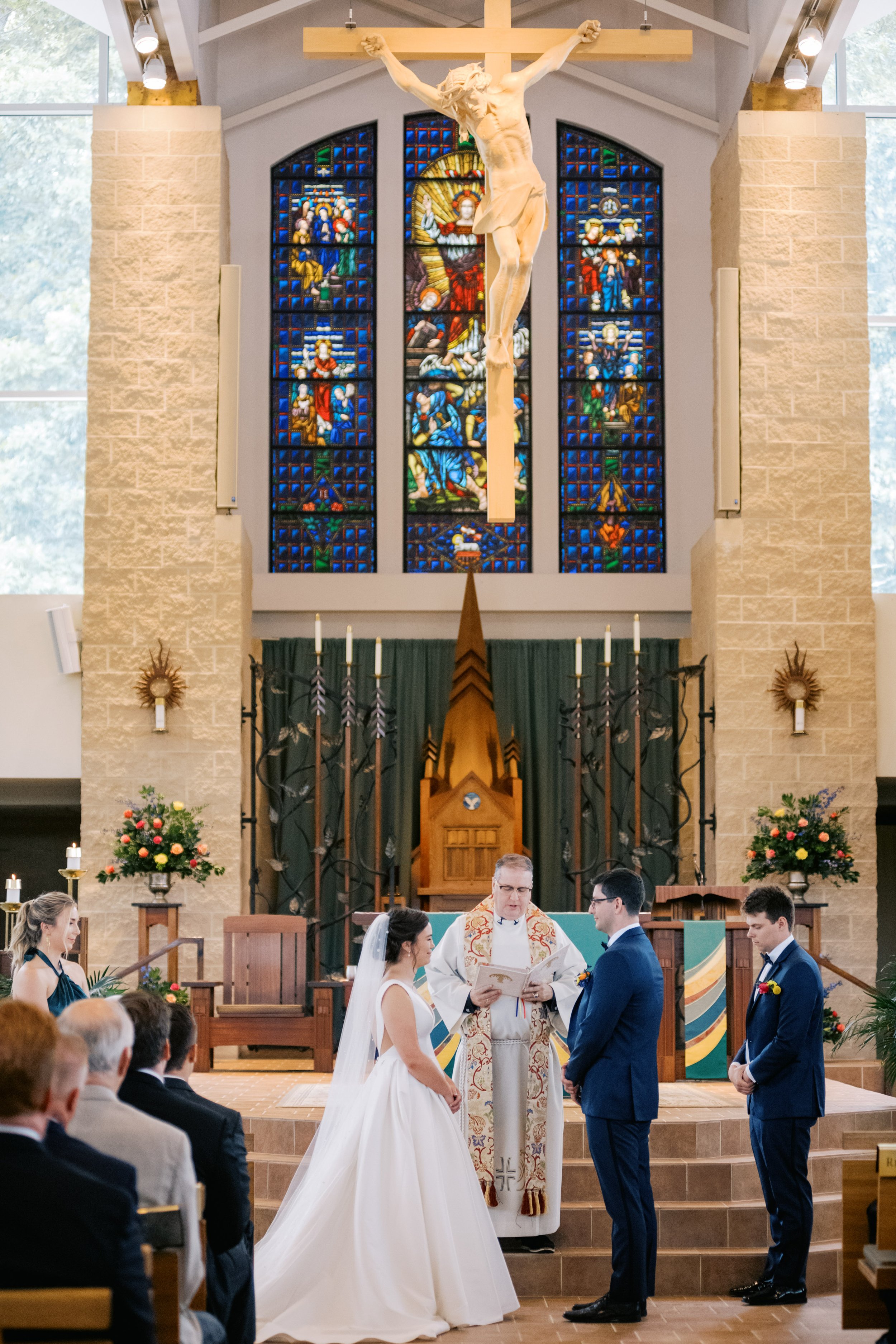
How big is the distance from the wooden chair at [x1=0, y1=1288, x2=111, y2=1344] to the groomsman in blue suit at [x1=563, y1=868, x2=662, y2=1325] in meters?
2.65

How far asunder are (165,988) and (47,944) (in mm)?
3253

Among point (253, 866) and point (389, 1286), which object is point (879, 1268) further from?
point (253, 866)

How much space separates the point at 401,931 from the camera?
4664 millimetres

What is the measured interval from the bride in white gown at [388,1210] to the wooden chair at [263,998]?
336 centimetres

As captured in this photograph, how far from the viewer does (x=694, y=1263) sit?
5.30 m

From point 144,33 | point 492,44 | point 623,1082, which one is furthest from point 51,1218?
point 144,33

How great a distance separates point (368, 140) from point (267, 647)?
4.12 meters

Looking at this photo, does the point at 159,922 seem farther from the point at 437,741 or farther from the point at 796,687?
the point at 796,687

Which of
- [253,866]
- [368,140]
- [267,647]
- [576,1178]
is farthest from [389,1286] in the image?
[368,140]

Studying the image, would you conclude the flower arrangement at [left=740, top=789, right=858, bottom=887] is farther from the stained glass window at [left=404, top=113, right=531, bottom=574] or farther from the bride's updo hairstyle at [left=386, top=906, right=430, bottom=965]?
the bride's updo hairstyle at [left=386, top=906, right=430, bottom=965]

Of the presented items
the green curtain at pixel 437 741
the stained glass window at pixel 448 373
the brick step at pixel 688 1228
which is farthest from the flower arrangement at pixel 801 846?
the brick step at pixel 688 1228

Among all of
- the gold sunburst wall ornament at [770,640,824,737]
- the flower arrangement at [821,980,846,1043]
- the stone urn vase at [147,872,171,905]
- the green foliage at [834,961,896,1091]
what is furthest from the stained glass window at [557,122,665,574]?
the stone urn vase at [147,872,171,905]

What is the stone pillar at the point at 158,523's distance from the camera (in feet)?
31.3

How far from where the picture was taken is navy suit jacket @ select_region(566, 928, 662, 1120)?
4738mm
